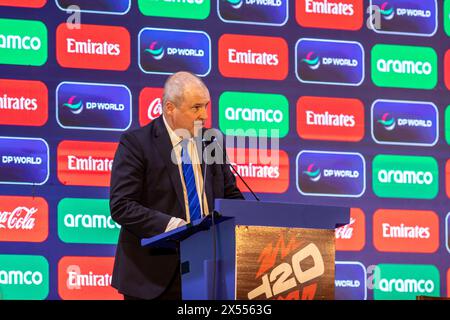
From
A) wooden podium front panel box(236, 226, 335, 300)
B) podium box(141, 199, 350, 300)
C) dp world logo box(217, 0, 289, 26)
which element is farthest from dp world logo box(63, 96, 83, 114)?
wooden podium front panel box(236, 226, 335, 300)

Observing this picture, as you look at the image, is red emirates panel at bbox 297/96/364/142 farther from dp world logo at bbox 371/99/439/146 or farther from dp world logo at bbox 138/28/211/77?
dp world logo at bbox 138/28/211/77

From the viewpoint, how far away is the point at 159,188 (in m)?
3.83

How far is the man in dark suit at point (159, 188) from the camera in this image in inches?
146

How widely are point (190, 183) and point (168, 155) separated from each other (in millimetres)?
141

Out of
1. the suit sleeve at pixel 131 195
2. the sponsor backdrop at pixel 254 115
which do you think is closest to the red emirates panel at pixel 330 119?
the sponsor backdrop at pixel 254 115

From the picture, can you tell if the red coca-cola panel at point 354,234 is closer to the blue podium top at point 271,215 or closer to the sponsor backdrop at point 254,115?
the sponsor backdrop at point 254,115

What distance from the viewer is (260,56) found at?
5508 mm

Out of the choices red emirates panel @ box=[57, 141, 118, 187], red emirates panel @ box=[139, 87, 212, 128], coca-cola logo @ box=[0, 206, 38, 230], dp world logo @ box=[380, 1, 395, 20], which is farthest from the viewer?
dp world logo @ box=[380, 1, 395, 20]

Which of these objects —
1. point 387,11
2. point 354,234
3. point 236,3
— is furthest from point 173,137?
point 387,11

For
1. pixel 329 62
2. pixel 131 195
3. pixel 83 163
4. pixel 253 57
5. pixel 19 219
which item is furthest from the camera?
pixel 329 62

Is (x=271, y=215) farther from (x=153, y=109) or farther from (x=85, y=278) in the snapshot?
(x=153, y=109)

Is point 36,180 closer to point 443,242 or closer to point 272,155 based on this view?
point 272,155


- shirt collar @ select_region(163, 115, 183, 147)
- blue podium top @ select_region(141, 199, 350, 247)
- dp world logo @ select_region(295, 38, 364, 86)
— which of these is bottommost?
blue podium top @ select_region(141, 199, 350, 247)

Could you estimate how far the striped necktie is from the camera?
150 inches
